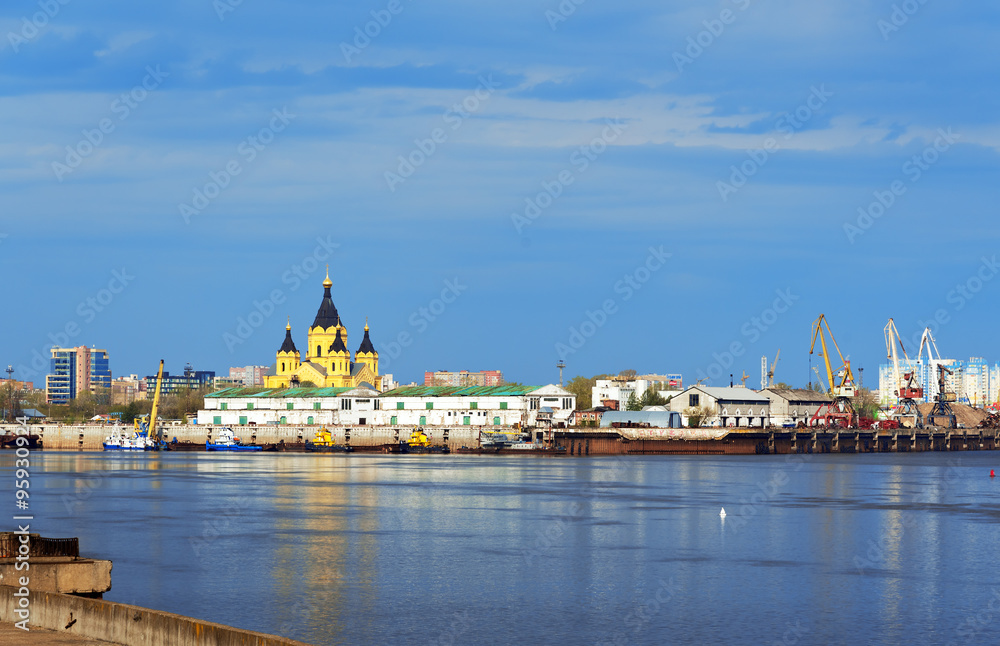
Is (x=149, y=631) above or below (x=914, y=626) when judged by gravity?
above

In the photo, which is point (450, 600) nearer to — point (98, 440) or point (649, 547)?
point (649, 547)

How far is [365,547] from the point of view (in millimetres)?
41969

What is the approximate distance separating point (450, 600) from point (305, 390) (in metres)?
156

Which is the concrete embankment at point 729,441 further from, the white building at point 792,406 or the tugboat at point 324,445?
the tugboat at point 324,445

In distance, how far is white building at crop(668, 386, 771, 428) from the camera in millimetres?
165875

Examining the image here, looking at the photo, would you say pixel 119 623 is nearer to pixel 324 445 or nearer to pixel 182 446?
pixel 324 445

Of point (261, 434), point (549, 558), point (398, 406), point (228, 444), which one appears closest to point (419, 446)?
point (398, 406)

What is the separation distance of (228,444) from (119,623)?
145m

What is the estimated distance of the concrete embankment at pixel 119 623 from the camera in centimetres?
1698

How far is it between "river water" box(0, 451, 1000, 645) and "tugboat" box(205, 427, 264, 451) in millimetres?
79024

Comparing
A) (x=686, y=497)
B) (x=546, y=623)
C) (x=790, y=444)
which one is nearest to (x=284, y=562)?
(x=546, y=623)

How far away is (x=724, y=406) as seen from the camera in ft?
547

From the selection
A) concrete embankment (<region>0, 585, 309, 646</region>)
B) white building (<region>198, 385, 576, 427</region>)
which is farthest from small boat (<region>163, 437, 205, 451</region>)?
concrete embankment (<region>0, 585, 309, 646</region>)

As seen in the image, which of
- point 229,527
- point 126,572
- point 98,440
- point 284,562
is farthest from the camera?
point 98,440
